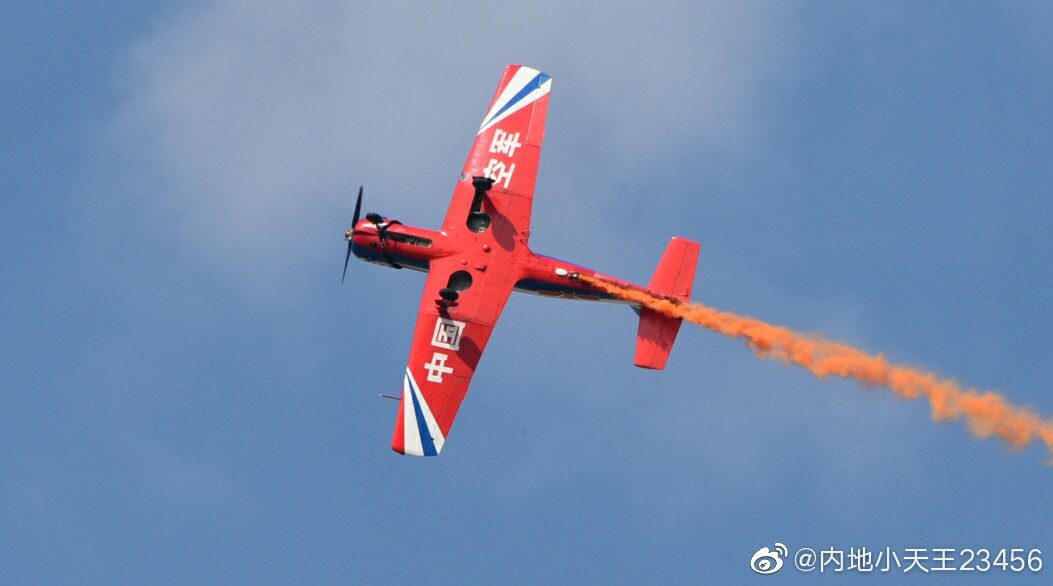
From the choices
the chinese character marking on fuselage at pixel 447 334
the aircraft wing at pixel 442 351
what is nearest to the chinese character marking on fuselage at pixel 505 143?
the aircraft wing at pixel 442 351

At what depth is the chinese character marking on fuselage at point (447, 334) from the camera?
152ft

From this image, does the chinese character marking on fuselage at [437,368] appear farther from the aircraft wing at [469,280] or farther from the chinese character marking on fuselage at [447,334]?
the chinese character marking on fuselage at [447,334]

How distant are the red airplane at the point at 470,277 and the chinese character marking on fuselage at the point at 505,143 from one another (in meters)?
0.11

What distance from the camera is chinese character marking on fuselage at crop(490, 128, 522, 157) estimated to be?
48719 mm

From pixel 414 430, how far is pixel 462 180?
7.43m

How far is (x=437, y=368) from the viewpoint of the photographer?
152 ft

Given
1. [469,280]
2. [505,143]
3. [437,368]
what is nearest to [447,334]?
[437,368]

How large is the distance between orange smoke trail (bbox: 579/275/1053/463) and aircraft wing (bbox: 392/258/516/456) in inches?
114

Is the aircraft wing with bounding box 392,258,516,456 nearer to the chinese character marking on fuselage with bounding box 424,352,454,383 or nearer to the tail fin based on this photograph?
the chinese character marking on fuselage with bounding box 424,352,454,383

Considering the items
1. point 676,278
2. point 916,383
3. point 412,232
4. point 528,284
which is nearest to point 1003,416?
point 916,383

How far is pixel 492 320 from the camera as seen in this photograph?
46.8 metres

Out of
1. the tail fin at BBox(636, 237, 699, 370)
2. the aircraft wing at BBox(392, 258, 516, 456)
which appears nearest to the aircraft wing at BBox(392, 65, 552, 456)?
the aircraft wing at BBox(392, 258, 516, 456)

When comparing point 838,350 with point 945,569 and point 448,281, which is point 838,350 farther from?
point 448,281

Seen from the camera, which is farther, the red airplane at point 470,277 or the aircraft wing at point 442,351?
the red airplane at point 470,277
